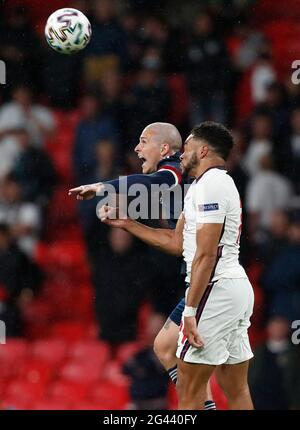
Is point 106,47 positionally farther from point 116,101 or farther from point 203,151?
point 203,151

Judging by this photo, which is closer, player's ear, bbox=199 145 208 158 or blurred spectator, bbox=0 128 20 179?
player's ear, bbox=199 145 208 158

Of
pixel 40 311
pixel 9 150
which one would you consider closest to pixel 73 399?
pixel 40 311

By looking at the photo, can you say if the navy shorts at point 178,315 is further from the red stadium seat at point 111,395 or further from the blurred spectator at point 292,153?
the blurred spectator at point 292,153

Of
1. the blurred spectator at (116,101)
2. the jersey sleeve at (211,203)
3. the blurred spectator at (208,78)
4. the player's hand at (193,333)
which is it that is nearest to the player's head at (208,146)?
the jersey sleeve at (211,203)

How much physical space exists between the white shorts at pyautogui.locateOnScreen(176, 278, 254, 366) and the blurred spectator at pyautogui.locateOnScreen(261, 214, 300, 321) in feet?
8.51

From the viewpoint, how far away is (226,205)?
4824 millimetres

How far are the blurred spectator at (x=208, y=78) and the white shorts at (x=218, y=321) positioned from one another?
3.83m

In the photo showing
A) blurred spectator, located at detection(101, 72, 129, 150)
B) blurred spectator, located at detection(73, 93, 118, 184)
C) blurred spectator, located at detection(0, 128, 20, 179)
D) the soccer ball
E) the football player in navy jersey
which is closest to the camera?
the football player in navy jersey

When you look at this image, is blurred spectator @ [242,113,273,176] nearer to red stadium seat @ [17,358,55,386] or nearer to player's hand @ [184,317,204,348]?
red stadium seat @ [17,358,55,386]

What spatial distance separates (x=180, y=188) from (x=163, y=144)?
0.26 meters

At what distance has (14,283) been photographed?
8.20 meters

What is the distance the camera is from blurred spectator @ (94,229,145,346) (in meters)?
7.66

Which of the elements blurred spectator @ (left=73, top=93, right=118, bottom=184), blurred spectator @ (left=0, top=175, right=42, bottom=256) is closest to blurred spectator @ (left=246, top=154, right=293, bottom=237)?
blurred spectator @ (left=73, top=93, right=118, bottom=184)
